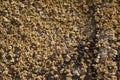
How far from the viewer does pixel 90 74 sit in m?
2.34

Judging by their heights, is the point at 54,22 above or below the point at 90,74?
above

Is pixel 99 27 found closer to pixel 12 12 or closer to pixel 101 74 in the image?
pixel 101 74

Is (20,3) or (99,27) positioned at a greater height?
(20,3)

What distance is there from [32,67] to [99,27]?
48cm

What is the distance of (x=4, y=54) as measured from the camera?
2.36 metres

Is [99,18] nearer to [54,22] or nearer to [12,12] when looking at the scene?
[54,22]

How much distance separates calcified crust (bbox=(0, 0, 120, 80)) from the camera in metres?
2.34

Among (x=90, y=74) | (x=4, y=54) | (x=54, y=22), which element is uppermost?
(x=54, y=22)

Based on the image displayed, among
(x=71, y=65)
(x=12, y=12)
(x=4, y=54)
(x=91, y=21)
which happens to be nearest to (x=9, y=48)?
(x=4, y=54)

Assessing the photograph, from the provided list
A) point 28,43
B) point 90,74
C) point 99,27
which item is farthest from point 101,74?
point 28,43

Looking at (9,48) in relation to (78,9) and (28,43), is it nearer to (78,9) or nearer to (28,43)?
(28,43)

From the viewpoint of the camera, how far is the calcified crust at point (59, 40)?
2.34 metres

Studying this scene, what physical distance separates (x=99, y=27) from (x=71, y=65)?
29 centimetres

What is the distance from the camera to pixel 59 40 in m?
2.39
